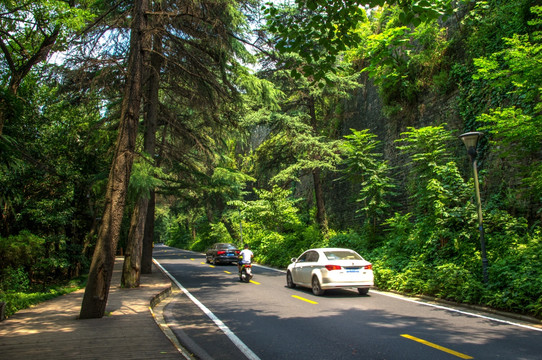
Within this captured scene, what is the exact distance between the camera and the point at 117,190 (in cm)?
853

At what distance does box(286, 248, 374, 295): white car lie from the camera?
1121 centimetres

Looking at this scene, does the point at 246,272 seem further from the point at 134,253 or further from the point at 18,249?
the point at 18,249

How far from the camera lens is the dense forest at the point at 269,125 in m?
8.58

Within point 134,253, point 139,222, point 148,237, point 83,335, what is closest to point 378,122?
point 148,237

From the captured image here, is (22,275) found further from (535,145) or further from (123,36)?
(535,145)

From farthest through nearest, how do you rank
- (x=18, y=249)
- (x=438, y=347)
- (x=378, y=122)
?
1. (x=378, y=122)
2. (x=18, y=249)
3. (x=438, y=347)

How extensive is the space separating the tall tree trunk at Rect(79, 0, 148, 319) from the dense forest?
32 mm

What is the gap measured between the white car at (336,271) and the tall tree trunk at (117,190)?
611 cm

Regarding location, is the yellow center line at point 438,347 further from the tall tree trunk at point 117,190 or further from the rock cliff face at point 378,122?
the rock cliff face at point 378,122

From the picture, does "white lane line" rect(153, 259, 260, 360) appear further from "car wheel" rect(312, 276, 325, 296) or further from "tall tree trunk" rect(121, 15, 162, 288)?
"car wheel" rect(312, 276, 325, 296)

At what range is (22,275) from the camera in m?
12.8

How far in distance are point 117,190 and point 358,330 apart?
19.6ft

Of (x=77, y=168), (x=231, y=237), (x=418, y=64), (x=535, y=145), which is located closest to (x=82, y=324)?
(x=77, y=168)

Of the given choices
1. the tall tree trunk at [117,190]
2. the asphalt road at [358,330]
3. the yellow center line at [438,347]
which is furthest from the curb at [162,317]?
the yellow center line at [438,347]
